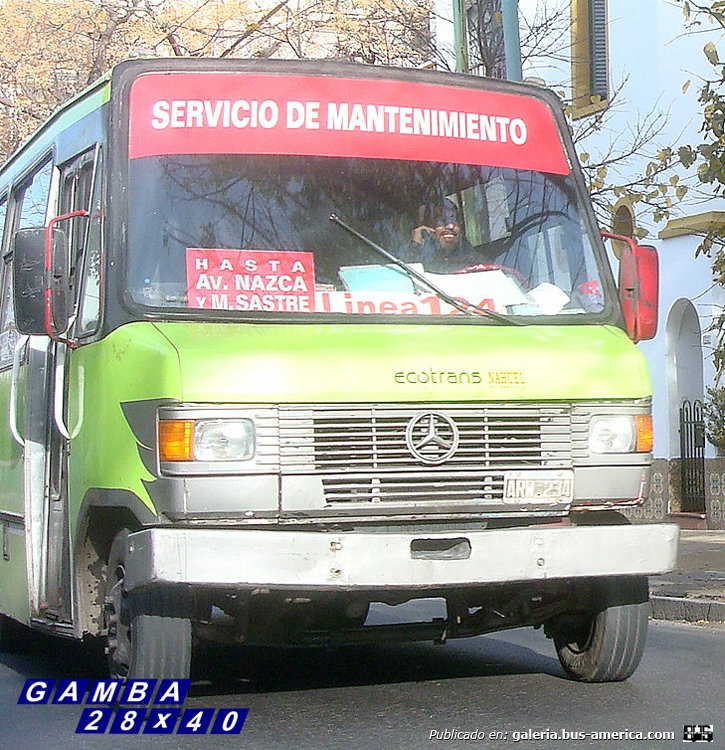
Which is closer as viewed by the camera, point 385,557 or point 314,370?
point 385,557

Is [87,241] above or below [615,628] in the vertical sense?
above

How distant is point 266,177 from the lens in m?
7.27

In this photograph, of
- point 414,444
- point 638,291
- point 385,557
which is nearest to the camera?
point 385,557

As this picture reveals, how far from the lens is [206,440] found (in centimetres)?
643

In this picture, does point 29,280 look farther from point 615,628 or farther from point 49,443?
point 615,628

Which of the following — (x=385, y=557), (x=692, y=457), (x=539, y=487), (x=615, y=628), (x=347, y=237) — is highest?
(x=347, y=237)

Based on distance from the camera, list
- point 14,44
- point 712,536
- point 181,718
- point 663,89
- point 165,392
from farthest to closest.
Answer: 1. point 14,44
2. point 663,89
3. point 712,536
4. point 181,718
5. point 165,392

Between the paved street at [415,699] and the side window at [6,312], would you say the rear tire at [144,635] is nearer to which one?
the paved street at [415,699]

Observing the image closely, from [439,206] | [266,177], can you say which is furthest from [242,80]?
[439,206]

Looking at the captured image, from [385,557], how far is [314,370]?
30.4 inches

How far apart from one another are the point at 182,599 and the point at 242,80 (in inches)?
91.9

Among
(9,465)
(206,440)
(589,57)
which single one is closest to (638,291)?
(206,440)

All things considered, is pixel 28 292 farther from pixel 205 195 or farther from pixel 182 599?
pixel 182 599

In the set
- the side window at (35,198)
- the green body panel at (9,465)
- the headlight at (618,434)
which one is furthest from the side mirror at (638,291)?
the green body panel at (9,465)
